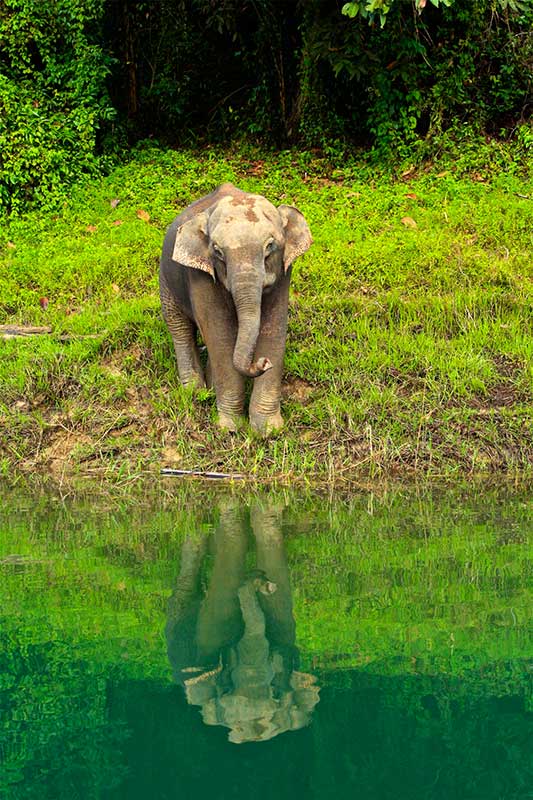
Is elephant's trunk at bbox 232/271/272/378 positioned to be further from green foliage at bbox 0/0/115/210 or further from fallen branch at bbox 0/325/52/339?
green foliage at bbox 0/0/115/210

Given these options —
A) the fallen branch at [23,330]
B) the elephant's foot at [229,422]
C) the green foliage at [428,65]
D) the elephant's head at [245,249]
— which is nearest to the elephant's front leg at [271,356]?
the elephant's foot at [229,422]

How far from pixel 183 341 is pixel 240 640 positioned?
498 cm

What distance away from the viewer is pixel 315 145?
1541cm

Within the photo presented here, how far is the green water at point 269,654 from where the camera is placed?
150 inches

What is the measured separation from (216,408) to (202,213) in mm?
1664

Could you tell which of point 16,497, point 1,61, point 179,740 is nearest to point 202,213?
point 16,497

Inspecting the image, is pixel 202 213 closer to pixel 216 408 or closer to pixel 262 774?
pixel 216 408

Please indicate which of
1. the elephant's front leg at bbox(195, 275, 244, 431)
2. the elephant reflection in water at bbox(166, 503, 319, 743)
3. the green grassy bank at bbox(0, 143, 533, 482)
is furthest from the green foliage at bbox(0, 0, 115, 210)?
the elephant reflection in water at bbox(166, 503, 319, 743)

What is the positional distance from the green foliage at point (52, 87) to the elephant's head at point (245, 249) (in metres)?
6.01

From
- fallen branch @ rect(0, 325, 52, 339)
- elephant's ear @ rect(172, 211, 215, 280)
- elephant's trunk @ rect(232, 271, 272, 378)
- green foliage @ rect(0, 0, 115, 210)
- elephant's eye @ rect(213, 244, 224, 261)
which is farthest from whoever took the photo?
green foliage @ rect(0, 0, 115, 210)

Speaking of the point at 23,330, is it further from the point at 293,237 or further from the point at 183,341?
the point at 293,237

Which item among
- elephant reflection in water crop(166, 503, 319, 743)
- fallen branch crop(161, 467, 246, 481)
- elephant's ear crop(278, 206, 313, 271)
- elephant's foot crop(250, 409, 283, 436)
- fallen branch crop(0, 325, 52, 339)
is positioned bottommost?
fallen branch crop(161, 467, 246, 481)

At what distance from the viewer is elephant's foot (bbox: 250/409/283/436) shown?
9078mm

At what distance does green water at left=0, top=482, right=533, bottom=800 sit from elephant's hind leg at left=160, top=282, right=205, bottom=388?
235cm
